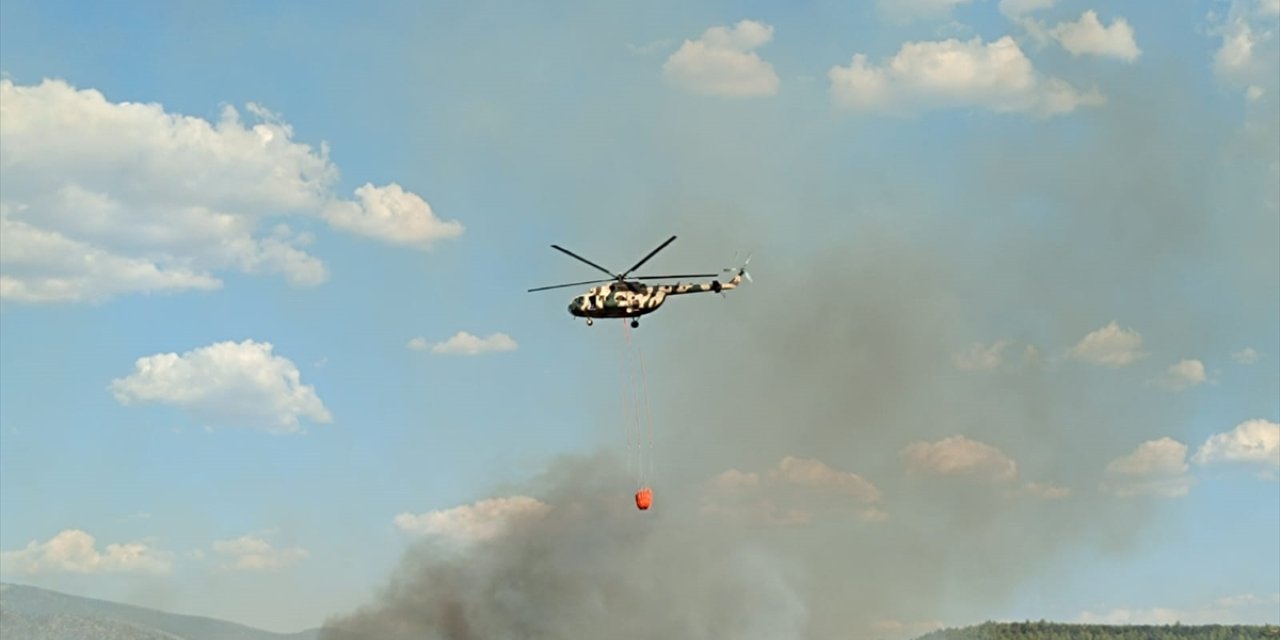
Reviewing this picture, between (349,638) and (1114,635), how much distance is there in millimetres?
108342

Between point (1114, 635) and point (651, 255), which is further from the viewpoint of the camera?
point (1114, 635)

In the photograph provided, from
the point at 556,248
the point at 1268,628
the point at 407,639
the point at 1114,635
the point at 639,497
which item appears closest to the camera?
the point at 556,248

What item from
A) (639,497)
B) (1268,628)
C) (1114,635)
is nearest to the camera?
(639,497)

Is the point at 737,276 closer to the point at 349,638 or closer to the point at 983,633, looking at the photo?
the point at 349,638

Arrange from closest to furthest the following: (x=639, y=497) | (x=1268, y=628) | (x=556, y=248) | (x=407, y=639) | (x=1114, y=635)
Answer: (x=556, y=248), (x=639, y=497), (x=407, y=639), (x=1268, y=628), (x=1114, y=635)

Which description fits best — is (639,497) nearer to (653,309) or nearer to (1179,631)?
(653,309)

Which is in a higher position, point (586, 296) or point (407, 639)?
point (586, 296)

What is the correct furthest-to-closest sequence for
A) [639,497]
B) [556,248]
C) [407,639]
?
[407,639]
[639,497]
[556,248]

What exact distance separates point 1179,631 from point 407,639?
108948mm

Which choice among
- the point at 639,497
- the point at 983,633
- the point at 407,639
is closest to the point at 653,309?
the point at 639,497

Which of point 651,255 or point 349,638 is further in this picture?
point 349,638

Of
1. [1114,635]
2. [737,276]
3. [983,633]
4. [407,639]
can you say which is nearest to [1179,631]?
[1114,635]

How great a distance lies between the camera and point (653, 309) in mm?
57094

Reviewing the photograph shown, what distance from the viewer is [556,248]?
53.3 m
